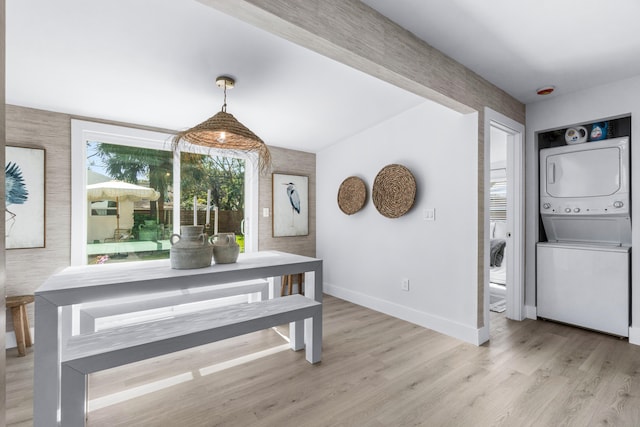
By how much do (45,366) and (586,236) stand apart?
14.0 feet

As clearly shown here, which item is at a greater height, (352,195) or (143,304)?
(352,195)

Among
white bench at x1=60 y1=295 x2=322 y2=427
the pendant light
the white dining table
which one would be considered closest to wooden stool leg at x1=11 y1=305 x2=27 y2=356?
the white dining table

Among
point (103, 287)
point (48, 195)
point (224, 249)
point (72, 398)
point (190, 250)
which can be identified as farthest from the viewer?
point (48, 195)

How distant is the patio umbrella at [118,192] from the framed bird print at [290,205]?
55.2 inches

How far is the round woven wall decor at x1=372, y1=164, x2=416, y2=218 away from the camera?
10.1 feet

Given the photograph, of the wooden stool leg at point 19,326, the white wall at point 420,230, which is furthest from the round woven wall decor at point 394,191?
the wooden stool leg at point 19,326

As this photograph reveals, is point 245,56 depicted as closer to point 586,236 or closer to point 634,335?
point 586,236

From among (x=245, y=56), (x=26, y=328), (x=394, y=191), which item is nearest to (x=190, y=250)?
(x=245, y=56)

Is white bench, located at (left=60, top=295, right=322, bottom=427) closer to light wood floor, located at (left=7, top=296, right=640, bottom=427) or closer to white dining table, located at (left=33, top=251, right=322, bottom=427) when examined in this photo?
white dining table, located at (left=33, top=251, right=322, bottom=427)

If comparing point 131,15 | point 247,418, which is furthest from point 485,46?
point 247,418

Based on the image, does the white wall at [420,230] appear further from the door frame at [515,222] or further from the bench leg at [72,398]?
the bench leg at [72,398]

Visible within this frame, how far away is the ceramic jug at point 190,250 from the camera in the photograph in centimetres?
196

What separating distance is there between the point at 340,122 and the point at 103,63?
7.07 feet

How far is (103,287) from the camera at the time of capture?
1.58 m
